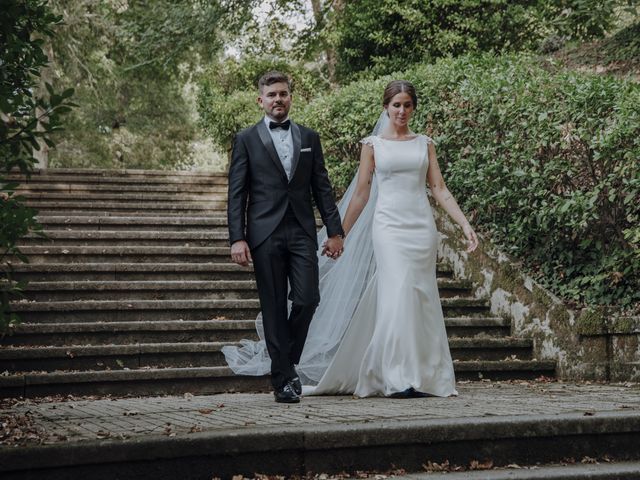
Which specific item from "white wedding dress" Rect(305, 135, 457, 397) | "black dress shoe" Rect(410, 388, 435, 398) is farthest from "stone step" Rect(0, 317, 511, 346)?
"black dress shoe" Rect(410, 388, 435, 398)

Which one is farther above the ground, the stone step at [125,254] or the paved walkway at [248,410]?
the stone step at [125,254]

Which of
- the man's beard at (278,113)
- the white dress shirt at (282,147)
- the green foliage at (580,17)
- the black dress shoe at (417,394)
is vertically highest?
the green foliage at (580,17)

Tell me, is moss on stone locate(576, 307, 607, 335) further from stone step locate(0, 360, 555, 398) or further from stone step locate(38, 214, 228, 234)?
stone step locate(38, 214, 228, 234)

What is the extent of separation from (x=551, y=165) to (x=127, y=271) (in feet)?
14.3

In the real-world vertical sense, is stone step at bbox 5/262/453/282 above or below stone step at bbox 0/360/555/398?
above

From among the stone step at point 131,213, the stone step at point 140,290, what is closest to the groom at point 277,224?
the stone step at point 140,290

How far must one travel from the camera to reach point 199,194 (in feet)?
48.0

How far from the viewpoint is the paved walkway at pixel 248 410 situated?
4.51 m

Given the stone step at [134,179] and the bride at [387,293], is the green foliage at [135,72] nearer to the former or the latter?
the stone step at [134,179]

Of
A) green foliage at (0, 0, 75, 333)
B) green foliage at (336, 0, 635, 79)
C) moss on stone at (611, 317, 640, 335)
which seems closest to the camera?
green foliage at (0, 0, 75, 333)

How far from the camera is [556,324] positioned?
797 cm

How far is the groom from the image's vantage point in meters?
5.95

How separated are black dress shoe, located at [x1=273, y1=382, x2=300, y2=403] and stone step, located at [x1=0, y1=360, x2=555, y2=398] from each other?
1226mm

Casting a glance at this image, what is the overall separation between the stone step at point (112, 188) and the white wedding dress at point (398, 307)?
313 inches
